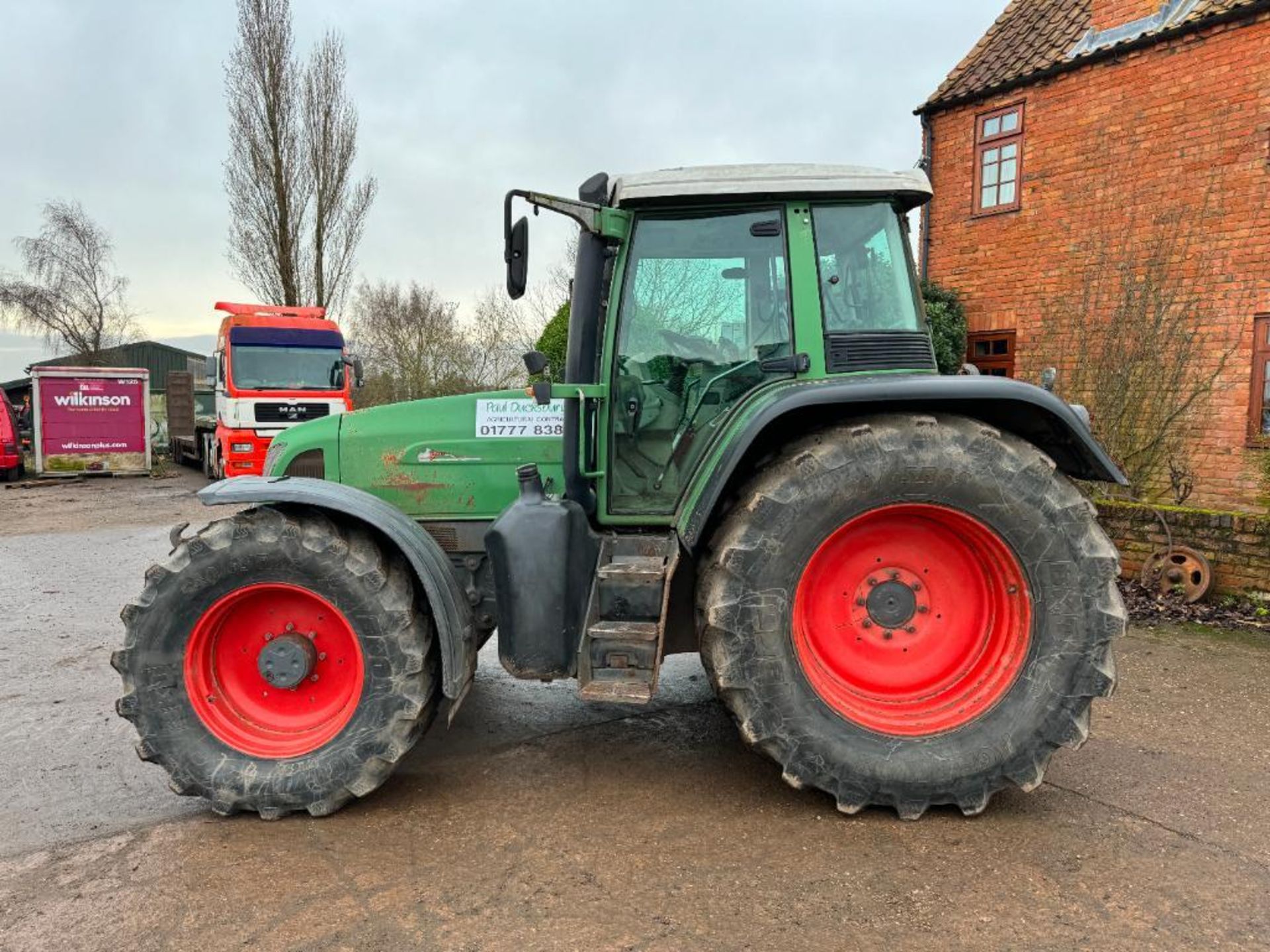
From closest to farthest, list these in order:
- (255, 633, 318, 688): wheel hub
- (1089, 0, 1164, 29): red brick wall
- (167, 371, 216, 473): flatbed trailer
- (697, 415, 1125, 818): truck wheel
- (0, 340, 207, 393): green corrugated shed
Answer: (697, 415, 1125, 818): truck wheel < (255, 633, 318, 688): wheel hub < (1089, 0, 1164, 29): red brick wall < (167, 371, 216, 473): flatbed trailer < (0, 340, 207, 393): green corrugated shed

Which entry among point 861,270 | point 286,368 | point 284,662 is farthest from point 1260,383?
point 286,368

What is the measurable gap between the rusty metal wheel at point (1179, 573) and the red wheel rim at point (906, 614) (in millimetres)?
3488

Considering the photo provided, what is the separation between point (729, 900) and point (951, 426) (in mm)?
1634

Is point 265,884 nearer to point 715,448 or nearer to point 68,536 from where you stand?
point 715,448

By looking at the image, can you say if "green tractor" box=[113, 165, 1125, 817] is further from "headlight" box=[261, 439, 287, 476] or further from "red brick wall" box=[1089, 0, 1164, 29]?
"red brick wall" box=[1089, 0, 1164, 29]

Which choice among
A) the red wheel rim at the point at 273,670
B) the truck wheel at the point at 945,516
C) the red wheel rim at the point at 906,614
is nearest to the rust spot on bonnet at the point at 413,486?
the red wheel rim at the point at 273,670

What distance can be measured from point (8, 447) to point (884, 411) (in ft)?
62.1

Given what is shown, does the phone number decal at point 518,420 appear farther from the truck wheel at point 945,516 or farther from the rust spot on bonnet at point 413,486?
the truck wheel at point 945,516

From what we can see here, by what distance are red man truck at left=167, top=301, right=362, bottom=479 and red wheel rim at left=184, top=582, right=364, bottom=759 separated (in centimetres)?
1103

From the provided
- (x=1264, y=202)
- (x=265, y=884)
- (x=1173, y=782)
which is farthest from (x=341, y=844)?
(x=1264, y=202)

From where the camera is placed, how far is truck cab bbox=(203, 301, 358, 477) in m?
13.6

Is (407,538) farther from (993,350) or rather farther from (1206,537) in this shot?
(993,350)

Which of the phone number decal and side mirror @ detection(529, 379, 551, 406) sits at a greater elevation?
side mirror @ detection(529, 379, 551, 406)

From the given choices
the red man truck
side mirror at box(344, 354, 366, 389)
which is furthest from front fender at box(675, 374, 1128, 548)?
side mirror at box(344, 354, 366, 389)
